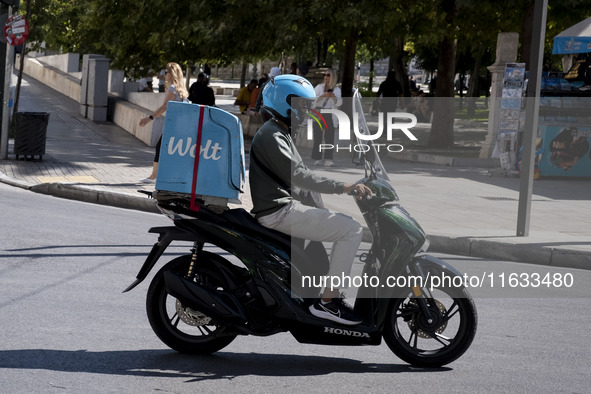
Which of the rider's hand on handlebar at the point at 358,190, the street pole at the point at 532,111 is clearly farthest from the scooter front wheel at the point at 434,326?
the street pole at the point at 532,111

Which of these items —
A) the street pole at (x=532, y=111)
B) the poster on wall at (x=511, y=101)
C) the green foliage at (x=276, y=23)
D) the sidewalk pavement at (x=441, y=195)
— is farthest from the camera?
the green foliage at (x=276, y=23)

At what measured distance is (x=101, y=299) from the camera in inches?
284

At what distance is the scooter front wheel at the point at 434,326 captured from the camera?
18.0 feet

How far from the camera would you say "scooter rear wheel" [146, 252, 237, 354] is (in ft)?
18.5

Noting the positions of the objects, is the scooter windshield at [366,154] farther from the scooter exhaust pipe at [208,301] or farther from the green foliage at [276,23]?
the green foliage at [276,23]

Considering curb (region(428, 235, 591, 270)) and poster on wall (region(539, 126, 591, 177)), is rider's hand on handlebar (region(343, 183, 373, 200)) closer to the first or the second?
curb (region(428, 235, 591, 270))

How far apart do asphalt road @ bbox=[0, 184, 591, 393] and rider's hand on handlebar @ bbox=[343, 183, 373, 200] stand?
98 centimetres

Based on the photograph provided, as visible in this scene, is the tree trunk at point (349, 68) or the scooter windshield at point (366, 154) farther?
the tree trunk at point (349, 68)

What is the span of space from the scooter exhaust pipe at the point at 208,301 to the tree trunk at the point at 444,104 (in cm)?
1791

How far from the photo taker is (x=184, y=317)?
5.67 metres

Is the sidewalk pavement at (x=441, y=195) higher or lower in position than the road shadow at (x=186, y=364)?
higher

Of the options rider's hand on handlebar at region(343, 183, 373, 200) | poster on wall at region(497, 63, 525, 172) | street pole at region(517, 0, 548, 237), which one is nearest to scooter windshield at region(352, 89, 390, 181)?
rider's hand on handlebar at region(343, 183, 373, 200)

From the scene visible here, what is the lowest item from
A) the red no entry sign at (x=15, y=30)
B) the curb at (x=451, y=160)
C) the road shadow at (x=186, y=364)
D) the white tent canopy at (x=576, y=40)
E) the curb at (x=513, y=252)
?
the road shadow at (x=186, y=364)

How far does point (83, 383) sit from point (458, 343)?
1.97 m
